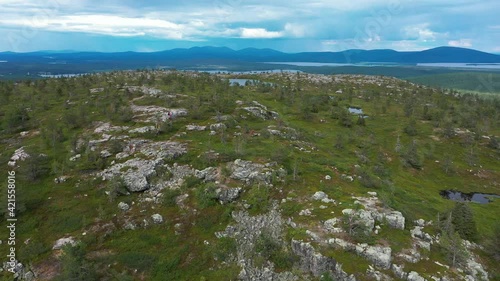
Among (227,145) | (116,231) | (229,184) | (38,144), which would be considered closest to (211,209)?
(229,184)

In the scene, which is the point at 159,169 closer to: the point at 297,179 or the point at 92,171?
the point at 92,171

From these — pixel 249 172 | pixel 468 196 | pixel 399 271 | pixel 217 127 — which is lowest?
pixel 468 196

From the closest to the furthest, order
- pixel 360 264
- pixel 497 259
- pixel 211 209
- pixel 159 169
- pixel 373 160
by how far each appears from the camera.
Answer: pixel 360 264 → pixel 497 259 → pixel 211 209 → pixel 159 169 → pixel 373 160

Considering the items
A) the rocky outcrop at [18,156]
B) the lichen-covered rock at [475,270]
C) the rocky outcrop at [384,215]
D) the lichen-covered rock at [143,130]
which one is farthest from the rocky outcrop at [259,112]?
the lichen-covered rock at [475,270]

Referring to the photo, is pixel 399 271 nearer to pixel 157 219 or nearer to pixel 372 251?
pixel 372 251

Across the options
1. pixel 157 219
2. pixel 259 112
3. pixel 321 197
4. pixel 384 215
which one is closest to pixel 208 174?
pixel 157 219

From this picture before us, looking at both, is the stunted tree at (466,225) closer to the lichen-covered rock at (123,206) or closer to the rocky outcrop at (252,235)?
the rocky outcrop at (252,235)
